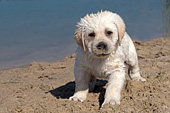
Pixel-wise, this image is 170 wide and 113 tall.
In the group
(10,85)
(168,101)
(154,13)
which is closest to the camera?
(168,101)

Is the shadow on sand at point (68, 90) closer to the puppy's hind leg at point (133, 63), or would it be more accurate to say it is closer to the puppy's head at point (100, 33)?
the puppy's hind leg at point (133, 63)

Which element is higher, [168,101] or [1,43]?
[1,43]

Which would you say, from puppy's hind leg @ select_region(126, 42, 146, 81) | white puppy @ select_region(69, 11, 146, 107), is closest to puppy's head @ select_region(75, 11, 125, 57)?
white puppy @ select_region(69, 11, 146, 107)

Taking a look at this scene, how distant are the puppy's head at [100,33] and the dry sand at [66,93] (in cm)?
92

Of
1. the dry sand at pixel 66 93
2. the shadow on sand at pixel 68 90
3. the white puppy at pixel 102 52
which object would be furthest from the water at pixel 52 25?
the white puppy at pixel 102 52

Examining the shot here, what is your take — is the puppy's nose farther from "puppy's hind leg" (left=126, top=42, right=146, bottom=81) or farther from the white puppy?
"puppy's hind leg" (left=126, top=42, right=146, bottom=81)

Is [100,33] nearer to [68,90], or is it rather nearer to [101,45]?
[101,45]

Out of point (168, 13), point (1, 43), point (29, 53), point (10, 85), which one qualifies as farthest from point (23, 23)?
point (10, 85)

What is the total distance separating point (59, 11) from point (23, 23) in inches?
122

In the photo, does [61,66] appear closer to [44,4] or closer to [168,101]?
[168,101]

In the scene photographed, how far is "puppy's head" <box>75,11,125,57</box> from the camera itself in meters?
5.00

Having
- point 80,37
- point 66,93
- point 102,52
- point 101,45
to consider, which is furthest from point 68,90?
point 101,45

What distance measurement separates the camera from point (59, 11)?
18.5 metres

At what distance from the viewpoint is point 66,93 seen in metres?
6.44
